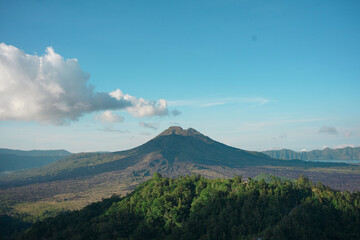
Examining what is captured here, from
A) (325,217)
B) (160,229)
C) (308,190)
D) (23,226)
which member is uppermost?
(308,190)

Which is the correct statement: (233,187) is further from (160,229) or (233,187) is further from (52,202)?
(52,202)

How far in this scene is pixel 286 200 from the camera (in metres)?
69.1

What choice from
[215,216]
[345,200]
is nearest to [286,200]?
[345,200]

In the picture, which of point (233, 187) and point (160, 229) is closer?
point (160, 229)

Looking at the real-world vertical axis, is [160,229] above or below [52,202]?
above

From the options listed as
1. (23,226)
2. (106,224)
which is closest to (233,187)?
(106,224)

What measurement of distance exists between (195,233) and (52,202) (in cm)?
15825

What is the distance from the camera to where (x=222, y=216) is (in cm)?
6012

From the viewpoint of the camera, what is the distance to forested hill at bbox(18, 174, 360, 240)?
182 feet

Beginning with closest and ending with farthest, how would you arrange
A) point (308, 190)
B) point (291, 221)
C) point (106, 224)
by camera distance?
point (291, 221) < point (106, 224) < point (308, 190)

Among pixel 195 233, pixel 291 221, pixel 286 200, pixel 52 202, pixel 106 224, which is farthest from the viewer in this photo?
pixel 52 202

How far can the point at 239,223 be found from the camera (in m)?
58.9

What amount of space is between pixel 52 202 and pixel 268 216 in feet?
556

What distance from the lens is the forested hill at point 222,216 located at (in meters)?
55.5
